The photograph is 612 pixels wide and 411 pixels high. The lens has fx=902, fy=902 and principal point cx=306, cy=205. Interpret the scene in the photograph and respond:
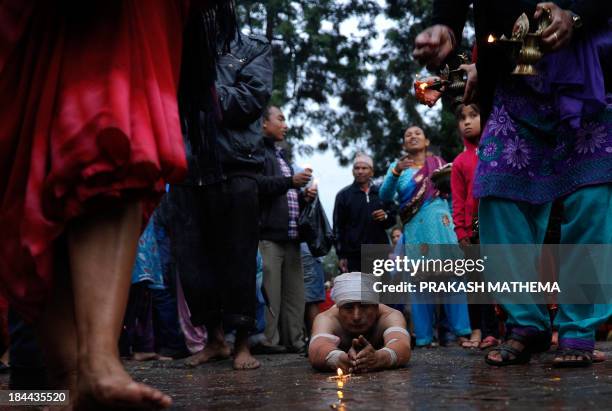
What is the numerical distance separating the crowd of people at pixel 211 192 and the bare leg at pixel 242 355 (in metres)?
0.01

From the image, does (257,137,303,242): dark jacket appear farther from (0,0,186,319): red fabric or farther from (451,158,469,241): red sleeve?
(0,0,186,319): red fabric

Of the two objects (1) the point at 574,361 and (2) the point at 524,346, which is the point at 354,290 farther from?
(1) the point at 574,361

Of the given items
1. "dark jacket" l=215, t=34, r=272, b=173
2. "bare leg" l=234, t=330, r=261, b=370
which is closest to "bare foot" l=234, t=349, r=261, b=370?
"bare leg" l=234, t=330, r=261, b=370

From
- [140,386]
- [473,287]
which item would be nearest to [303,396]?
[140,386]

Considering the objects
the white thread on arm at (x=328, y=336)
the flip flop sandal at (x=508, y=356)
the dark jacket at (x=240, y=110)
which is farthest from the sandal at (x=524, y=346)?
the dark jacket at (x=240, y=110)

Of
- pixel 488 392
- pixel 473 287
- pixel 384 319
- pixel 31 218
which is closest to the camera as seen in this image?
pixel 31 218

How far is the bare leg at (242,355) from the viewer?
5.39 meters

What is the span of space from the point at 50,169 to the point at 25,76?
30 centimetres

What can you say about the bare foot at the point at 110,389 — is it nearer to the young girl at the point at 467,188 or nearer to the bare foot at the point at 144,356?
the young girl at the point at 467,188

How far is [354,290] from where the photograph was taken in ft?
17.0

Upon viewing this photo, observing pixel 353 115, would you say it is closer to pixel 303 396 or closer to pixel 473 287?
pixel 473 287

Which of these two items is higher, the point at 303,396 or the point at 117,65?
the point at 117,65

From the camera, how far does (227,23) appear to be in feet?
10.8

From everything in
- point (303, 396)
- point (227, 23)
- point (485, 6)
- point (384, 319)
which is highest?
point (485, 6)
